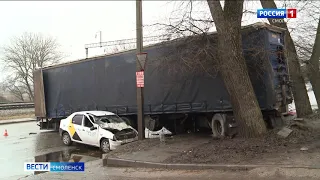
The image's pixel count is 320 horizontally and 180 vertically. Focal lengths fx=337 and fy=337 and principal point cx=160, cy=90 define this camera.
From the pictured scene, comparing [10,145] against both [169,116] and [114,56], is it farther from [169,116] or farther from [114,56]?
[169,116]

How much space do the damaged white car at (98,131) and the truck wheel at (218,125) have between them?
289cm

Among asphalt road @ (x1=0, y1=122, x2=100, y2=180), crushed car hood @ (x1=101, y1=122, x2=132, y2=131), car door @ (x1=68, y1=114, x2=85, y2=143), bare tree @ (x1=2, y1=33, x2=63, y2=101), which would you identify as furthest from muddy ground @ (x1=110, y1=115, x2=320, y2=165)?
bare tree @ (x1=2, y1=33, x2=63, y2=101)

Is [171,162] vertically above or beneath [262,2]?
beneath

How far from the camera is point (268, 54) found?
34.8ft

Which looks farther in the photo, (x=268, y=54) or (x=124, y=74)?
(x=124, y=74)

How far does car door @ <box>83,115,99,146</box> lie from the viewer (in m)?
12.4

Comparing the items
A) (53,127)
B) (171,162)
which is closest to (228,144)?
(171,162)

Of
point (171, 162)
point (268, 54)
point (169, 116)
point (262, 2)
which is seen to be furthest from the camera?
point (262, 2)

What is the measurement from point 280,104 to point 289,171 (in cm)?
493

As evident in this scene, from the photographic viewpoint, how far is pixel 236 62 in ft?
31.1

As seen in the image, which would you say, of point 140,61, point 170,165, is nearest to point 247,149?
point 170,165

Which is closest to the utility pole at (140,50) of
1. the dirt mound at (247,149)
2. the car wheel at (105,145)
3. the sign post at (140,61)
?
the sign post at (140,61)

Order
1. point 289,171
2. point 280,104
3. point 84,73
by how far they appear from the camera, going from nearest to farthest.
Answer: point 289,171 → point 280,104 → point 84,73

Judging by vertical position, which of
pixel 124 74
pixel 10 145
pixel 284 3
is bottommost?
pixel 10 145
